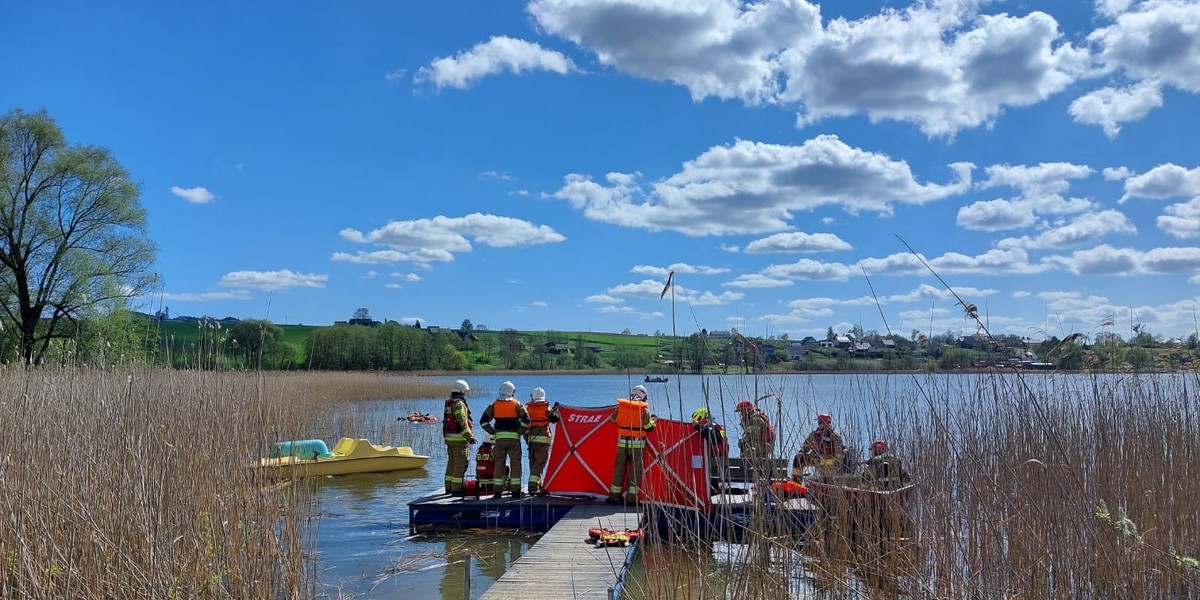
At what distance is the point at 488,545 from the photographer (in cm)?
1099

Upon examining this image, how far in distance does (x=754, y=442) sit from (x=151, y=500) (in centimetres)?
334

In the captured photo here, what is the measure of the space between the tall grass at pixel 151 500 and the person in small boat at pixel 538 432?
5.96m

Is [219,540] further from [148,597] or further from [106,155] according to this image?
[106,155]

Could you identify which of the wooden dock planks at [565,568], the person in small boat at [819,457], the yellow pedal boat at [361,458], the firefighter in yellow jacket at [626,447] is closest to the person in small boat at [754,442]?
the person in small boat at [819,457]

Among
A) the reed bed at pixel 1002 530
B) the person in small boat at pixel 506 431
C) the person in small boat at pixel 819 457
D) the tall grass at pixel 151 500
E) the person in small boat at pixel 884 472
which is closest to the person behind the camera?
the reed bed at pixel 1002 530

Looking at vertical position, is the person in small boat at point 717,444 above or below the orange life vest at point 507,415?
above

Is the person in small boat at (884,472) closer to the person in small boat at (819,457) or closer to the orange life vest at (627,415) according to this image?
the person in small boat at (819,457)

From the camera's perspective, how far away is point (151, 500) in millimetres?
4984

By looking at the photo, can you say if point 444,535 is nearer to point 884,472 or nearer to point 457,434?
point 457,434

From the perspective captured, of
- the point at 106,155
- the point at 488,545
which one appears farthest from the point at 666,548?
the point at 106,155

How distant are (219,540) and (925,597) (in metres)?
3.96

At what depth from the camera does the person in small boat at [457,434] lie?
39.6 ft

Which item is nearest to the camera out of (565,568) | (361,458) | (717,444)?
(717,444)

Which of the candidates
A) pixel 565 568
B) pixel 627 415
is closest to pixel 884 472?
pixel 565 568
